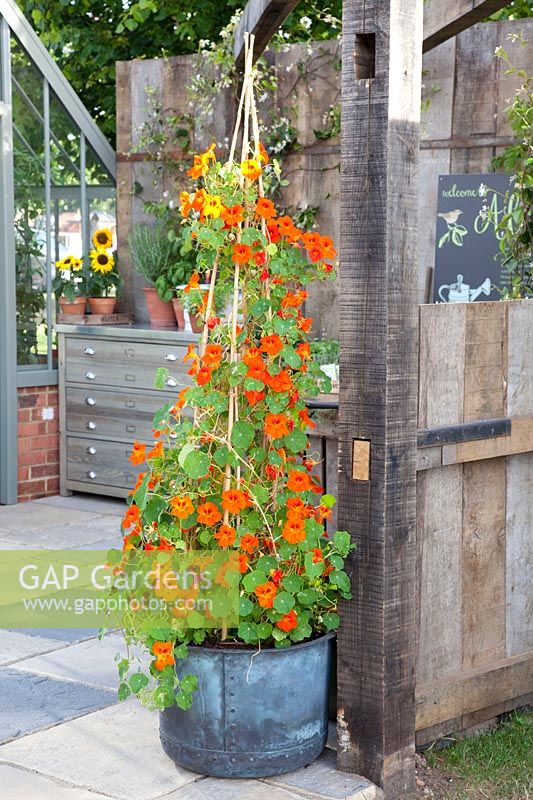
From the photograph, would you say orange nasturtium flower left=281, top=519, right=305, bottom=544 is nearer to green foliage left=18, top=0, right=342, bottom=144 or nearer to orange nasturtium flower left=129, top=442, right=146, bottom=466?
orange nasturtium flower left=129, top=442, right=146, bottom=466

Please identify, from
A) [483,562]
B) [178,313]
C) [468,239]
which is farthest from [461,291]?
[483,562]

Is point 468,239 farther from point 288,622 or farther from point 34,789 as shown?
point 34,789

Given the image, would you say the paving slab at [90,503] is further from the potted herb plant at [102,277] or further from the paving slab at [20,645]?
the paving slab at [20,645]

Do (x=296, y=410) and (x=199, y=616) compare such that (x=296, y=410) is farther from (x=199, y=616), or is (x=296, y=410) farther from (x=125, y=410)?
(x=125, y=410)

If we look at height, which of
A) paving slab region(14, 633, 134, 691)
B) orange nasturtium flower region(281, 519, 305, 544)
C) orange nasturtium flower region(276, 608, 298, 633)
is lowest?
paving slab region(14, 633, 134, 691)

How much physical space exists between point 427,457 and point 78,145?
15.4ft

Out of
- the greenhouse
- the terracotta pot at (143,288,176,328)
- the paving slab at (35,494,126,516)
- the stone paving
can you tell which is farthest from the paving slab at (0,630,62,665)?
the terracotta pot at (143,288,176,328)

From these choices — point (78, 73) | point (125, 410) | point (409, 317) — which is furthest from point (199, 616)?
point (78, 73)

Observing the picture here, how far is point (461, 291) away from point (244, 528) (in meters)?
2.91

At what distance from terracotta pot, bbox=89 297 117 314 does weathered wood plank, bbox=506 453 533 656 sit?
159 inches

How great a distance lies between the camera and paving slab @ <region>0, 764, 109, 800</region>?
10.4ft

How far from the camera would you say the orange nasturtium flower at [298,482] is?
327 centimetres

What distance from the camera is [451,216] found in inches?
233

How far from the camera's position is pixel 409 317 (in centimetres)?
324
